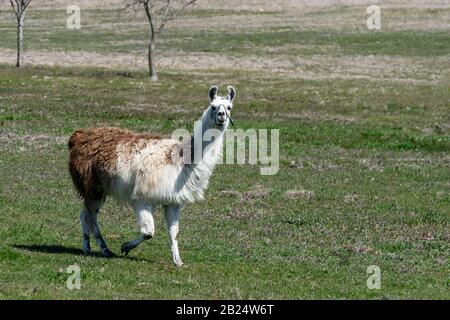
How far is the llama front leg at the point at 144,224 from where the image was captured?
48.7 feet

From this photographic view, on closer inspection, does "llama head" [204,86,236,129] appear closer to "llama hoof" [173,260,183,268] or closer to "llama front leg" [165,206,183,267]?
"llama front leg" [165,206,183,267]

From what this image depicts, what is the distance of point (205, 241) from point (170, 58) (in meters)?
48.5

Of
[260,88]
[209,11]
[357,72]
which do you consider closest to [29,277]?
[260,88]

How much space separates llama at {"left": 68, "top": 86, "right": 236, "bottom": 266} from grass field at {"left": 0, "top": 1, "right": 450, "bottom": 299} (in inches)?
26.7

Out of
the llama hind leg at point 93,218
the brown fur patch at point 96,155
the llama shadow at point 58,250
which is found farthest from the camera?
the llama hind leg at point 93,218

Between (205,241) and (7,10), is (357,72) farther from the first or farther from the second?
(7,10)

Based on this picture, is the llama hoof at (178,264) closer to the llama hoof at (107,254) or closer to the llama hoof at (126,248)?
the llama hoof at (126,248)

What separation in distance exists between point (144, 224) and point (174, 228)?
484 mm

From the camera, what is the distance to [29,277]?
13.2 m

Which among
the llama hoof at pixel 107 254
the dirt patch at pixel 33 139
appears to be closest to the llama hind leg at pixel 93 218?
the llama hoof at pixel 107 254

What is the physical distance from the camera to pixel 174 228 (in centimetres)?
1498

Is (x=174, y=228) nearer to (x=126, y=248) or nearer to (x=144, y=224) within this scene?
(x=144, y=224)

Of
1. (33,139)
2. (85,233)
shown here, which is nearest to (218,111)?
(85,233)

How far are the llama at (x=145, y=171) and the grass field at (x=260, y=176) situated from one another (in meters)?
0.68
